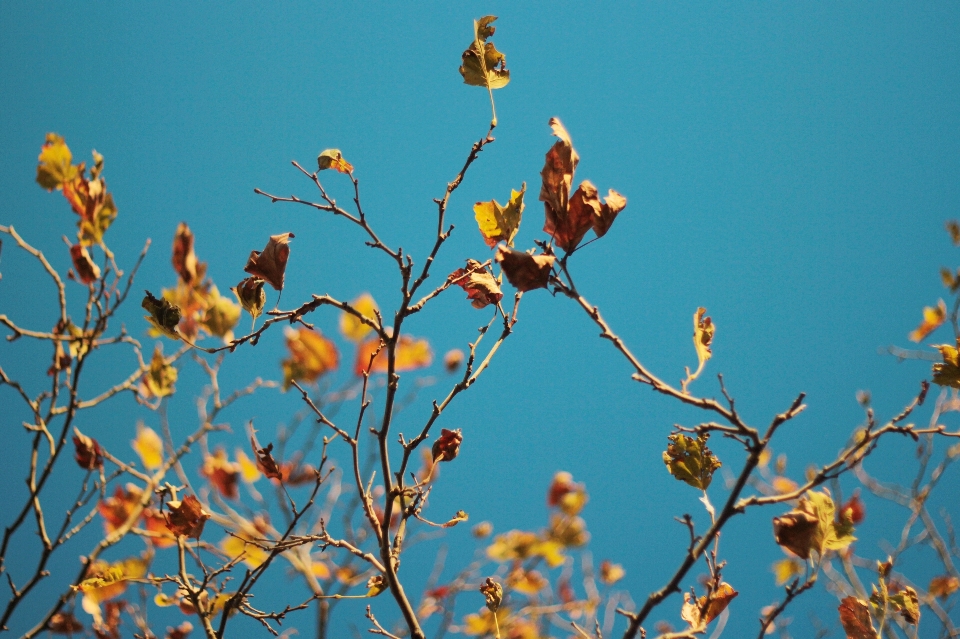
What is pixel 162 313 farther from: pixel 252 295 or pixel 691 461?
pixel 691 461

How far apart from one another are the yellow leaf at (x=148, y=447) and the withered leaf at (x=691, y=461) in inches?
72.5

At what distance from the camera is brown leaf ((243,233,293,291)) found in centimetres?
82

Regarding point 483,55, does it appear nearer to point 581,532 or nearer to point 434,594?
point 581,532

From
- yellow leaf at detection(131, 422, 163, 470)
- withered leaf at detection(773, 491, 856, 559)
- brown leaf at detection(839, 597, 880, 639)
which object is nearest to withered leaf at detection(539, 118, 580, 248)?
withered leaf at detection(773, 491, 856, 559)

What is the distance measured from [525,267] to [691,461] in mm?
455

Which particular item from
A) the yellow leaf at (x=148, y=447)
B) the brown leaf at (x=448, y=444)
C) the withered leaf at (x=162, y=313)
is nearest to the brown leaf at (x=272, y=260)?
the withered leaf at (x=162, y=313)

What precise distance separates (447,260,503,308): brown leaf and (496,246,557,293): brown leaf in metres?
0.10

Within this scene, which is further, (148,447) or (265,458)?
(148,447)

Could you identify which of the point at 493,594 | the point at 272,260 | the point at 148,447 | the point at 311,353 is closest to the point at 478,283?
the point at 272,260

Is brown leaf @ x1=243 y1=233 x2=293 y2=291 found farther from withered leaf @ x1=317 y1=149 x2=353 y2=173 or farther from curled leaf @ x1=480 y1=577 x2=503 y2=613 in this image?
curled leaf @ x1=480 y1=577 x2=503 y2=613

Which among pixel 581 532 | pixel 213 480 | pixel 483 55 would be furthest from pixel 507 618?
pixel 483 55

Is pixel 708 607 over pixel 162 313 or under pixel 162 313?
under

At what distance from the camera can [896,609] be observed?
99 cm

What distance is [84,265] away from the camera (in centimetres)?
146
